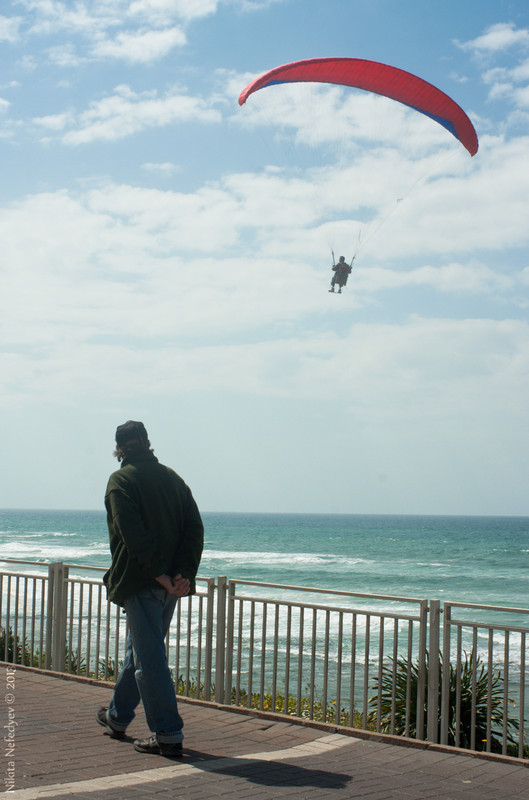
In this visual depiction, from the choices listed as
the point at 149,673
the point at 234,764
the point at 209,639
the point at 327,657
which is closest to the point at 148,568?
the point at 149,673

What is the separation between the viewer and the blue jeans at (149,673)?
4.72 meters

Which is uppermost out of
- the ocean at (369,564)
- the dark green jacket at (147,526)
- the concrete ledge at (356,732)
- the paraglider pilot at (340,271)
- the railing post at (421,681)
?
the paraglider pilot at (340,271)

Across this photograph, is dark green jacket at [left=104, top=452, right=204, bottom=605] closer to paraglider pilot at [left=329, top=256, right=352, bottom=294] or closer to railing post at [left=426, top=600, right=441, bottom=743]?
railing post at [left=426, top=600, right=441, bottom=743]

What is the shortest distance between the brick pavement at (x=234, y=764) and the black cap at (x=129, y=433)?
1.84 m

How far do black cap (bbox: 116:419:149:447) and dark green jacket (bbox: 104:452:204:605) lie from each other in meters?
0.11

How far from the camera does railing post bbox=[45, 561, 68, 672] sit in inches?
277

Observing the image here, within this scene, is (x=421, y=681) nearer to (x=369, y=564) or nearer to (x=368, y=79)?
(x=368, y=79)

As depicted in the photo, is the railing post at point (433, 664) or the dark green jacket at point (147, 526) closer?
the dark green jacket at point (147, 526)

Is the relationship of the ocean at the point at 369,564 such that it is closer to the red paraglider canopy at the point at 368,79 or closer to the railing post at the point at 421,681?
the red paraglider canopy at the point at 368,79

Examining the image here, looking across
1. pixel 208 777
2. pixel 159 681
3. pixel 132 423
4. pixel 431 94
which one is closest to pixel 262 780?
pixel 208 777

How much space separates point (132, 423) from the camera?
5.15 metres

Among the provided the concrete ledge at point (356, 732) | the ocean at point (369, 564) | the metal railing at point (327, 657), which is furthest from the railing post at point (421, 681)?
the ocean at point (369, 564)

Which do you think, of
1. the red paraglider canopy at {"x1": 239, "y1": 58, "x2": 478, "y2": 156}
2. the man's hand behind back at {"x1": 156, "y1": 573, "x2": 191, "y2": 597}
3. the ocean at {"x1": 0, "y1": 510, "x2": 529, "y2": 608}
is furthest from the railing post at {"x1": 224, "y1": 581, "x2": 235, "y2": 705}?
the ocean at {"x1": 0, "y1": 510, "x2": 529, "y2": 608}

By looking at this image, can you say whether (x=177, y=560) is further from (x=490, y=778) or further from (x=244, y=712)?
(x=490, y=778)
